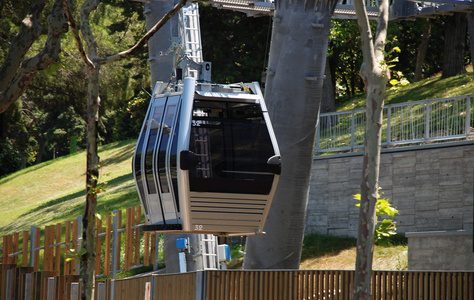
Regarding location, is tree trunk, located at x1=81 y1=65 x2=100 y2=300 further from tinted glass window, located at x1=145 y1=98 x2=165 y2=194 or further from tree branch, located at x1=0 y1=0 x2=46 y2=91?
tree branch, located at x1=0 y1=0 x2=46 y2=91

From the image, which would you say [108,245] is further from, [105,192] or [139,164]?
[139,164]

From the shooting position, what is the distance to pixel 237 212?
33.1 ft

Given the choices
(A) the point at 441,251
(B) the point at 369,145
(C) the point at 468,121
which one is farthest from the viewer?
(C) the point at 468,121

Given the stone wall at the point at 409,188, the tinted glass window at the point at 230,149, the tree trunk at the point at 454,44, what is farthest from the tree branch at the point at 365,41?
the tree trunk at the point at 454,44

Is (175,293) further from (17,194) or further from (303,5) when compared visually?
(17,194)

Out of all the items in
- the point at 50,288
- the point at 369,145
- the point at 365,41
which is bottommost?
the point at 50,288

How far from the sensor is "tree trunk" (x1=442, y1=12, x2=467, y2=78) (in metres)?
28.0

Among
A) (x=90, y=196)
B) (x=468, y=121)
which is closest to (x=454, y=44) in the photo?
(x=468, y=121)

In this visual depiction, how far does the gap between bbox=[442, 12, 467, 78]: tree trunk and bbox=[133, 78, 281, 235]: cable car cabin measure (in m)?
19.7

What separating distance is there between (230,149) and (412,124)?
8875 millimetres

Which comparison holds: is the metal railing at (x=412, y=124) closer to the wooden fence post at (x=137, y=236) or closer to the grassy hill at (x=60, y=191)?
the wooden fence post at (x=137, y=236)

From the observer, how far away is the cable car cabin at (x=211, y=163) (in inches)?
391

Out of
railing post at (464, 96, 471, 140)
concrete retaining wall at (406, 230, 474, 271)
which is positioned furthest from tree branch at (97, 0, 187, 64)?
railing post at (464, 96, 471, 140)

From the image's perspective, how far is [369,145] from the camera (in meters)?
8.88
